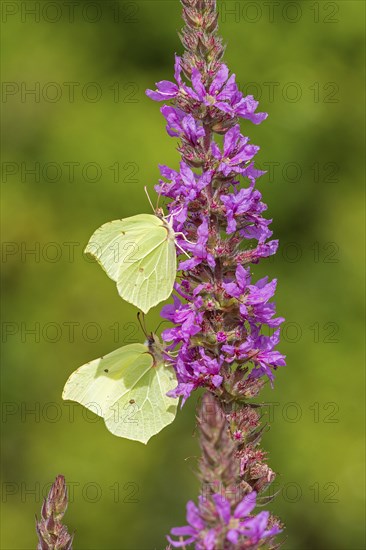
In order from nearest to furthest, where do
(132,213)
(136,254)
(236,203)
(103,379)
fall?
(236,203) < (136,254) < (103,379) < (132,213)

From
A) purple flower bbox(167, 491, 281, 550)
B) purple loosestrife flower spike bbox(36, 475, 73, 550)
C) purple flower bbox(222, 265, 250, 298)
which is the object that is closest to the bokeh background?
purple flower bbox(222, 265, 250, 298)

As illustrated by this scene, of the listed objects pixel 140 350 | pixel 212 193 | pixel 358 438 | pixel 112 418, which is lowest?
pixel 358 438

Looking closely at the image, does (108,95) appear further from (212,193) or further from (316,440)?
(212,193)

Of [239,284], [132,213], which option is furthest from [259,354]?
[132,213]

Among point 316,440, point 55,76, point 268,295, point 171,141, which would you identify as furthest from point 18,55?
point 268,295

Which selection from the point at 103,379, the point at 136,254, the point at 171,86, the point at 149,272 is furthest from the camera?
the point at 103,379

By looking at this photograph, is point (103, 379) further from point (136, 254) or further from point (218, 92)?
point (218, 92)

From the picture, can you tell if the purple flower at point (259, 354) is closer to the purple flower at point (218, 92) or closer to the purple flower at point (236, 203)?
the purple flower at point (236, 203)
